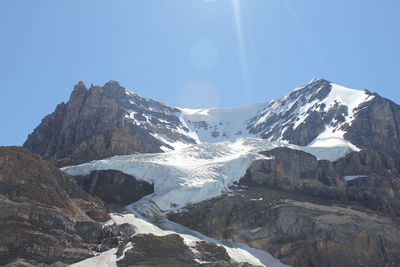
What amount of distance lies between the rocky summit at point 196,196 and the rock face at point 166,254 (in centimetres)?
13

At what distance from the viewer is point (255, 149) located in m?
140

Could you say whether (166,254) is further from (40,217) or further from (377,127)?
(377,127)

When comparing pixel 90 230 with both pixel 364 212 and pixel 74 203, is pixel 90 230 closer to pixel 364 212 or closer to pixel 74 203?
pixel 74 203

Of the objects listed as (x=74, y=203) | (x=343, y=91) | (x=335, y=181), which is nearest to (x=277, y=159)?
(x=335, y=181)

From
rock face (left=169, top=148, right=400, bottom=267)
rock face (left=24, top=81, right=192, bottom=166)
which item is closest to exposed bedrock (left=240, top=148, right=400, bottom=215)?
rock face (left=169, top=148, right=400, bottom=267)

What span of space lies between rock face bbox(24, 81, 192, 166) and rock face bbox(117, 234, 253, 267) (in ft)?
211

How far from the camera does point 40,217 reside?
202 feet

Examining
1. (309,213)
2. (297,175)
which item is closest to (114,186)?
(309,213)

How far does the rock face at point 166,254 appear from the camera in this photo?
55844 millimetres

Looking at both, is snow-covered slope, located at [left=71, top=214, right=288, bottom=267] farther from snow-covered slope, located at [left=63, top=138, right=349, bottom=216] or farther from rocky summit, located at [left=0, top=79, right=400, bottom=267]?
snow-covered slope, located at [left=63, top=138, right=349, bottom=216]

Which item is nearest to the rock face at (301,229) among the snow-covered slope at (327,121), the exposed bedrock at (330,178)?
the exposed bedrock at (330,178)

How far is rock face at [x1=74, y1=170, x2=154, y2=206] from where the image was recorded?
102188 millimetres

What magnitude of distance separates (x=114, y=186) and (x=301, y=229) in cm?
3994

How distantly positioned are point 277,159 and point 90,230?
63.5 m
